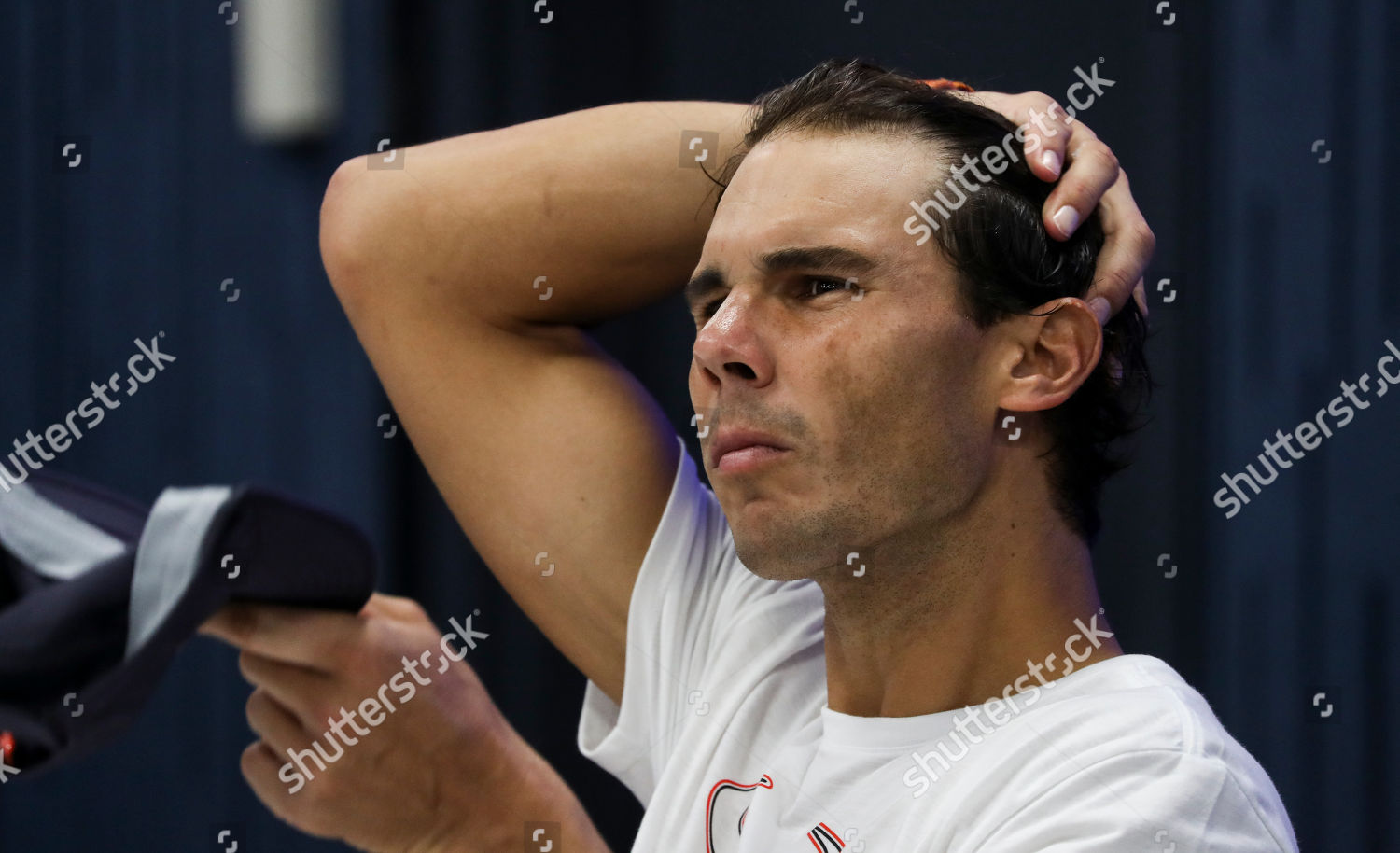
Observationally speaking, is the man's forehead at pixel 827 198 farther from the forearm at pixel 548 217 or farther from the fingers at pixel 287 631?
the fingers at pixel 287 631

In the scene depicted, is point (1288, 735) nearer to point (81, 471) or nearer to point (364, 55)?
point (364, 55)

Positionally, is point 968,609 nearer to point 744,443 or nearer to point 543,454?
point 744,443

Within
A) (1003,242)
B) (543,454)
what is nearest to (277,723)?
(543,454)

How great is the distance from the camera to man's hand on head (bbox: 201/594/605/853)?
3.52ft

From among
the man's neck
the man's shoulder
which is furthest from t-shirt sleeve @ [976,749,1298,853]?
the man's neck

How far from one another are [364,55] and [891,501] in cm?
108

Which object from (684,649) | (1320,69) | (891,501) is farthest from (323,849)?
(1320,69)

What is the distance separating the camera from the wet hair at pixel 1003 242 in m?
0.80

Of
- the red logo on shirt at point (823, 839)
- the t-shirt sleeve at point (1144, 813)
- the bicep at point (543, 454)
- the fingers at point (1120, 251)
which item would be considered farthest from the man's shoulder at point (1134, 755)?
the bicep at point (543, 454)

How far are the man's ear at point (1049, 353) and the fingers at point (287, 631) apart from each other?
1.69ft

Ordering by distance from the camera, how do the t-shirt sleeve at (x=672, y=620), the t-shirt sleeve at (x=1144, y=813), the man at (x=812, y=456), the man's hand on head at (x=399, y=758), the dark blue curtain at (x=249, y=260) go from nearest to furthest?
1. the t-shirt sleeve at (x=1144, y=813)
2. the man at (x=812, y=456)
3. the t-shirt sleeve at (x=672, y=620)
4. the man's hand on head at (x=399, y=758)
5. the dark blue curtain at (x=249, y=260)

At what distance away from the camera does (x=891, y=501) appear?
77 centimetres

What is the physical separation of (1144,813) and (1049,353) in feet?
0.98

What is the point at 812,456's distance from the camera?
30.2 inches
